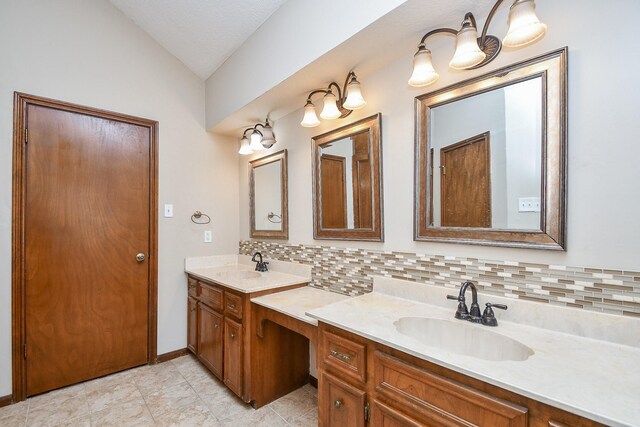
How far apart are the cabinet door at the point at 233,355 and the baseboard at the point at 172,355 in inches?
32.4

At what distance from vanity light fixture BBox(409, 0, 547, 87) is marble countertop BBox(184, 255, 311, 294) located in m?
1.51

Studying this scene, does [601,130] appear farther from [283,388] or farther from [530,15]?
[283,388]

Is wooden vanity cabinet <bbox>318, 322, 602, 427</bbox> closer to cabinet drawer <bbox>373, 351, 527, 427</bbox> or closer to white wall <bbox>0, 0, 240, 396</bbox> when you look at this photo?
cabinet drawer <bbox>373, 351, 527, 427</bbox>

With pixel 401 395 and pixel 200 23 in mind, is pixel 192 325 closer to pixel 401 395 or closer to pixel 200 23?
pixel 401 395

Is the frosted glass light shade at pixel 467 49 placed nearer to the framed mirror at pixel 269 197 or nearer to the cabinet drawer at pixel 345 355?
the cabinet drawer at pixel 345 355

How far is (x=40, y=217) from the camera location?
211 cm

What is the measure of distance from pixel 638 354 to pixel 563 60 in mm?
1069

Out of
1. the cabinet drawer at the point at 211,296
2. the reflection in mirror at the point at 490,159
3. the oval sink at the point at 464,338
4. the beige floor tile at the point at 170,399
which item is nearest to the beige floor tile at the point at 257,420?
the beige floor tile at the point at 170,399

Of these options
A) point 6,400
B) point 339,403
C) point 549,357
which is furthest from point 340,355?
point 6,400

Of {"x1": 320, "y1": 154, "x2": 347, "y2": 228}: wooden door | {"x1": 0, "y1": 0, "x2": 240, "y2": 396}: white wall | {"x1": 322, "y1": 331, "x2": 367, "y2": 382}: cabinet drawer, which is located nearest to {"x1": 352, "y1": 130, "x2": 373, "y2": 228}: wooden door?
{"x1": 320, "y1": 154, "x2": 347, "y2": 228}: wooden door

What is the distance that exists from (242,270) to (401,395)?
1.95 metres

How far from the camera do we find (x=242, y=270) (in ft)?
8.98

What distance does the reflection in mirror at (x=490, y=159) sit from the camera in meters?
1.23

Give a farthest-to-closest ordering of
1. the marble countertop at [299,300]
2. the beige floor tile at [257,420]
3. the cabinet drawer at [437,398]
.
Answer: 1. the beige floor tile at [257,420]
2. the marble countertop at [299,300]
3. the cabinet drawer at [437,398]
